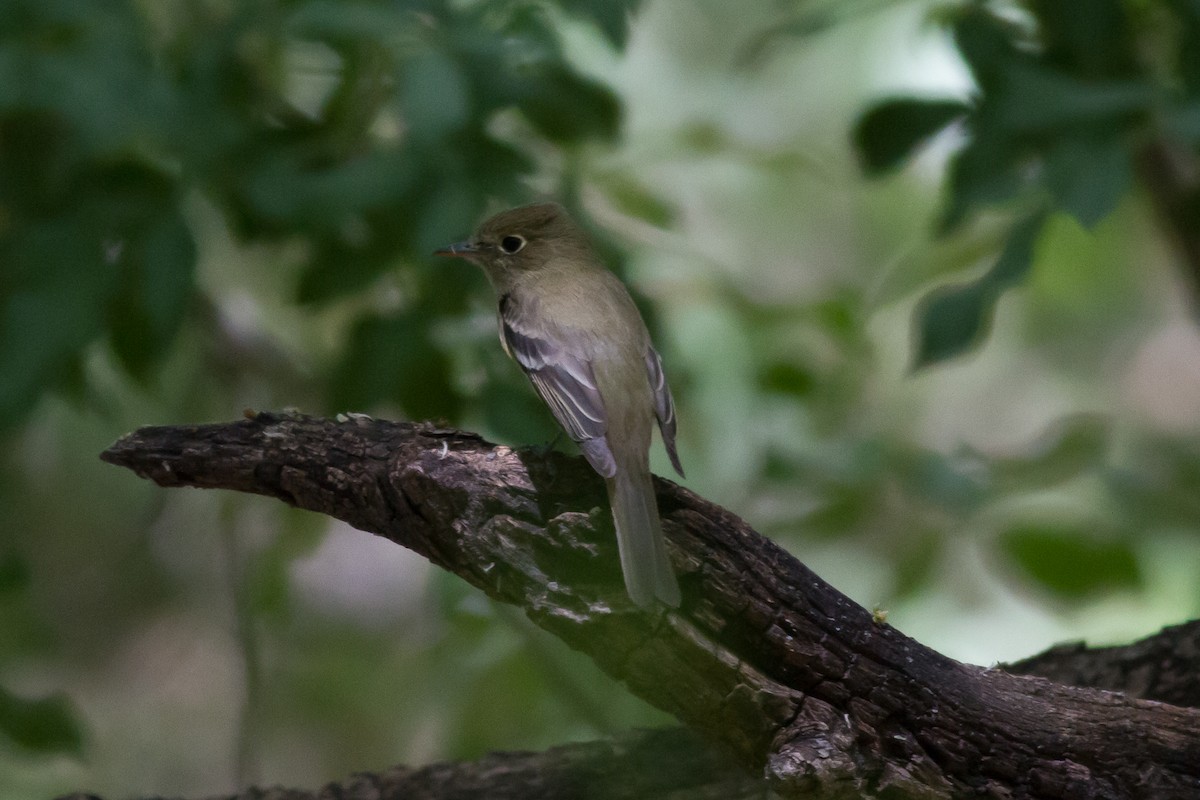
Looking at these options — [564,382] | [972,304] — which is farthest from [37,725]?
[972,304]

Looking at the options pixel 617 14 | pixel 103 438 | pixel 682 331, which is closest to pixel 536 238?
pixel 682 331

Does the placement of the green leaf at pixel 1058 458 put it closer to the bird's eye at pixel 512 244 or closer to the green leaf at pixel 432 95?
the bird's eye at pixel 512 244

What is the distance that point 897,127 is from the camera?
3.85 metres

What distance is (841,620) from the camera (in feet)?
8.76

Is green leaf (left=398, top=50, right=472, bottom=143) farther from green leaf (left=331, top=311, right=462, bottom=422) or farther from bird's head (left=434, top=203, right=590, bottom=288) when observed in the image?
bird's head (left=434, top=203, right=590, bottom=288)

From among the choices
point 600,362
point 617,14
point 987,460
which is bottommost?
point 600,362

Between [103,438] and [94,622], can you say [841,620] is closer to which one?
[103,438]

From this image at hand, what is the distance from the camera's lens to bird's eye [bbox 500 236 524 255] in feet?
13.5

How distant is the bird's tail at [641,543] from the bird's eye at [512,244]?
147cm

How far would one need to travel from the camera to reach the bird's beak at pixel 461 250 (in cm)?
376

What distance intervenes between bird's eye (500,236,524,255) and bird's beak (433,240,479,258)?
0.12 m

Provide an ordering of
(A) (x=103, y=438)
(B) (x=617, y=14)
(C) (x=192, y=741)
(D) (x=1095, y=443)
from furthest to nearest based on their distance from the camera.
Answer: (C) (x=192, y=741), (A) (x=103, y=438), (D) (x=1095, y=443), (B) (x=617, y=14)

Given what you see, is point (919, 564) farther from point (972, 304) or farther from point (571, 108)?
point (571, 108)

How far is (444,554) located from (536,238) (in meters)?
1.58
